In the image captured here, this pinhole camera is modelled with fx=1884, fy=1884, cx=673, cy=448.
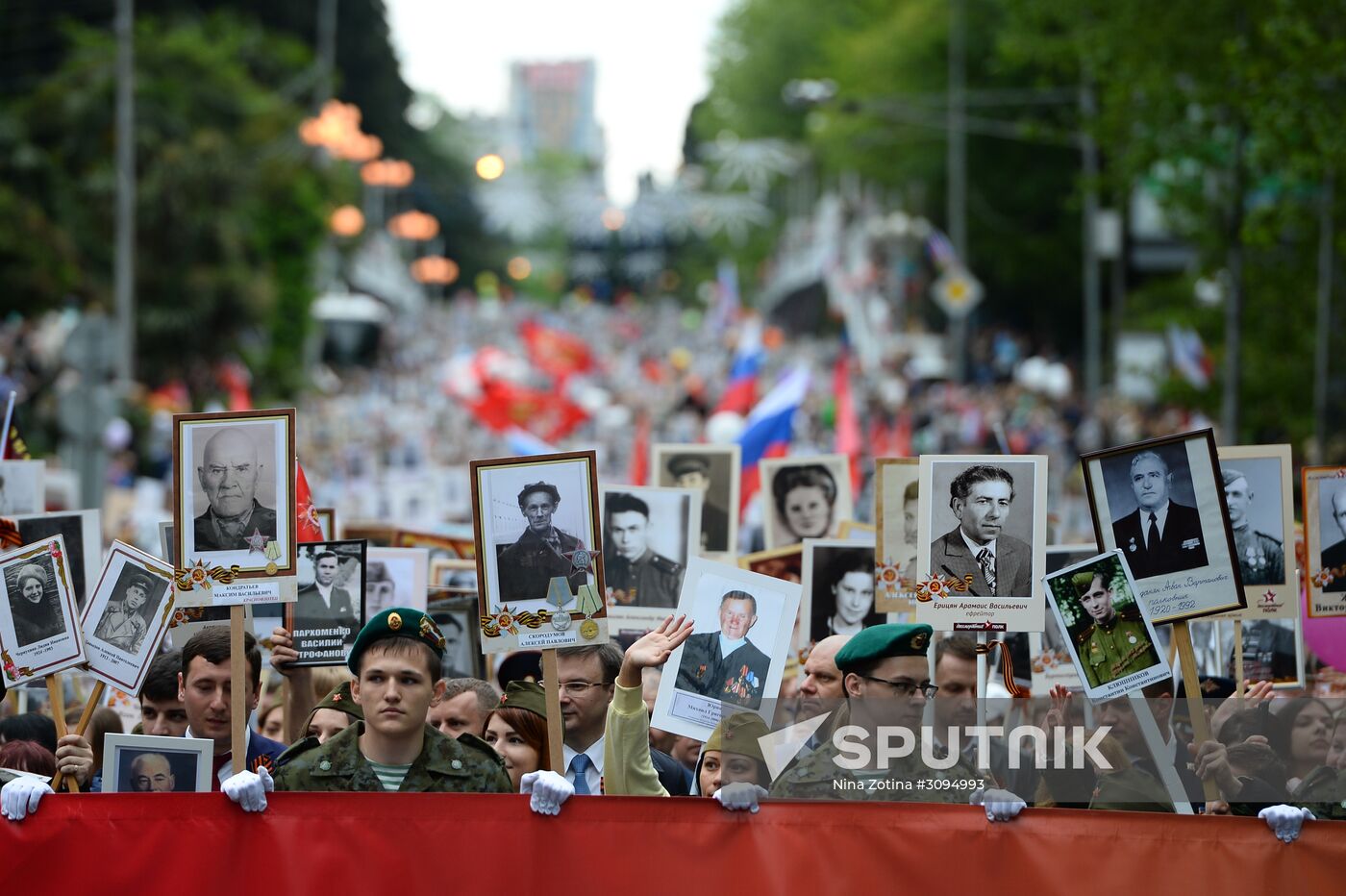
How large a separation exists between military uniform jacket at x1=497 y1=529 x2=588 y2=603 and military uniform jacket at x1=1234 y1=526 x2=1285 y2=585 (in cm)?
214

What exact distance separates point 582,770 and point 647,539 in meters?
1.35

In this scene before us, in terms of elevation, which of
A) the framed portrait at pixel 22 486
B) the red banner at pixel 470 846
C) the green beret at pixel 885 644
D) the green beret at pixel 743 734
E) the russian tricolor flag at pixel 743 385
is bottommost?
the red banner at pixel 470 846

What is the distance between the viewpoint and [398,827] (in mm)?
4973

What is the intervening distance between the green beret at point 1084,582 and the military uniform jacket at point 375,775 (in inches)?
63.4

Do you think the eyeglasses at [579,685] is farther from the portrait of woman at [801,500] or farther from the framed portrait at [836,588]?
the portrait of woman at [801,500]

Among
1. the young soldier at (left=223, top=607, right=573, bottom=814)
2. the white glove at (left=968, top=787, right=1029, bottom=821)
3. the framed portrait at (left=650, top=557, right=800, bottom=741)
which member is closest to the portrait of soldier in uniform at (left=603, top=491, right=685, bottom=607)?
the framed portrait at (left=650, top=557, right=800, bottom=741)

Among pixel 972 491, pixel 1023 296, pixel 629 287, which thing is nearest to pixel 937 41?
pixel 1023 296

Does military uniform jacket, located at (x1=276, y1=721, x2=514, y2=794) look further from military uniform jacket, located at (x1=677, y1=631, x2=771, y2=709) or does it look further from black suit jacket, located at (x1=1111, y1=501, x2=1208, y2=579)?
black suit jacket, located at (x1=1111, y1=501, x2=1208, y2=579)

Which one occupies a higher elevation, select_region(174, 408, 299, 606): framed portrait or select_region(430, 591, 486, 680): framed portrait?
select_region(174, 408, 299, 606): framed portrait

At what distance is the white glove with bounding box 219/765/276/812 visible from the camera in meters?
4.81

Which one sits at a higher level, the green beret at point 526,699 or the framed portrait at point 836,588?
the framed portrait at point 836,588

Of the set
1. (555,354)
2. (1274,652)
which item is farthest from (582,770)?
(555,354)

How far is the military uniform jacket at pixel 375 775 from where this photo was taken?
5.04 meters

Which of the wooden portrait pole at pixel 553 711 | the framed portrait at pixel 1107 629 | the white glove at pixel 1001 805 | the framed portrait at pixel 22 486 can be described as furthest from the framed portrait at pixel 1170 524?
the framed portrait at pixel 22 486
